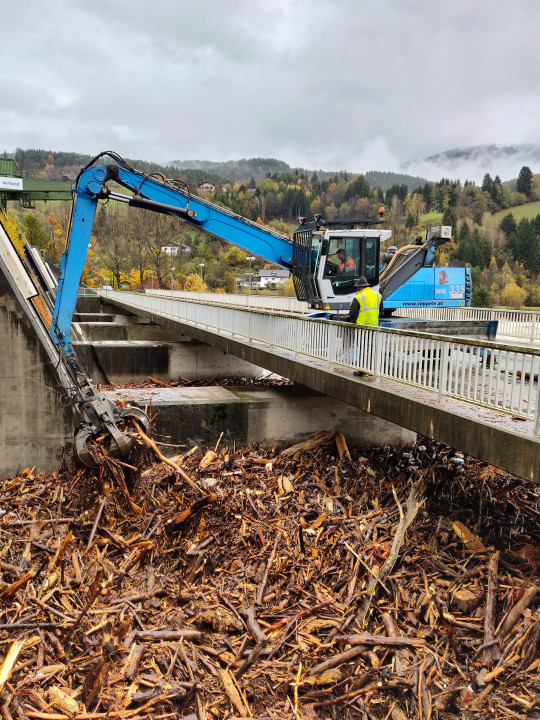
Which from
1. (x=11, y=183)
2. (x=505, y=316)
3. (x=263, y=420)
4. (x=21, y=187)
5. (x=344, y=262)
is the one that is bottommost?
(x=263, y=420)

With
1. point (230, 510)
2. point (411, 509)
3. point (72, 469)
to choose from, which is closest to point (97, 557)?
point (230, 510)

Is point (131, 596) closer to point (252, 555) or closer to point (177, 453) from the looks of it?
point (252, 555)

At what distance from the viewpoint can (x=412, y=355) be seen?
22.6 ft

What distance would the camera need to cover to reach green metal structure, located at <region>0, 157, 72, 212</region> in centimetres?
3894

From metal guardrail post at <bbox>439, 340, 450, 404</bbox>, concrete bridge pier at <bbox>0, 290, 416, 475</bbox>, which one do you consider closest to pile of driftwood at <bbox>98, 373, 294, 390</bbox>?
concrete bridge pier at <bbox>0, 290, 416, 475</bbox>

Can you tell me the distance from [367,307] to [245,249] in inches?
208

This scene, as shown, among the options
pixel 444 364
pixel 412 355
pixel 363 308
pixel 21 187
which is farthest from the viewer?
pixel 21 187

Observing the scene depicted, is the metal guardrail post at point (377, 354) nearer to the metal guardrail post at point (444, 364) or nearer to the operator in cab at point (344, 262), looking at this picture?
the metal guardrail post at point (444, 364)

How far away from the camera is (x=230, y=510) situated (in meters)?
8.72

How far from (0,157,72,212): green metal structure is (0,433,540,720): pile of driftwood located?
34.9m

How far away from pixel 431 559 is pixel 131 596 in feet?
13.1

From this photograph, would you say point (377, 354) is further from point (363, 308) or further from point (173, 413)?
point (173, 413)

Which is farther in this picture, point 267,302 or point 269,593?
point 267,302

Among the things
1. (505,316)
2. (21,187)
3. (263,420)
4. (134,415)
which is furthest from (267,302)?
(21,187)
